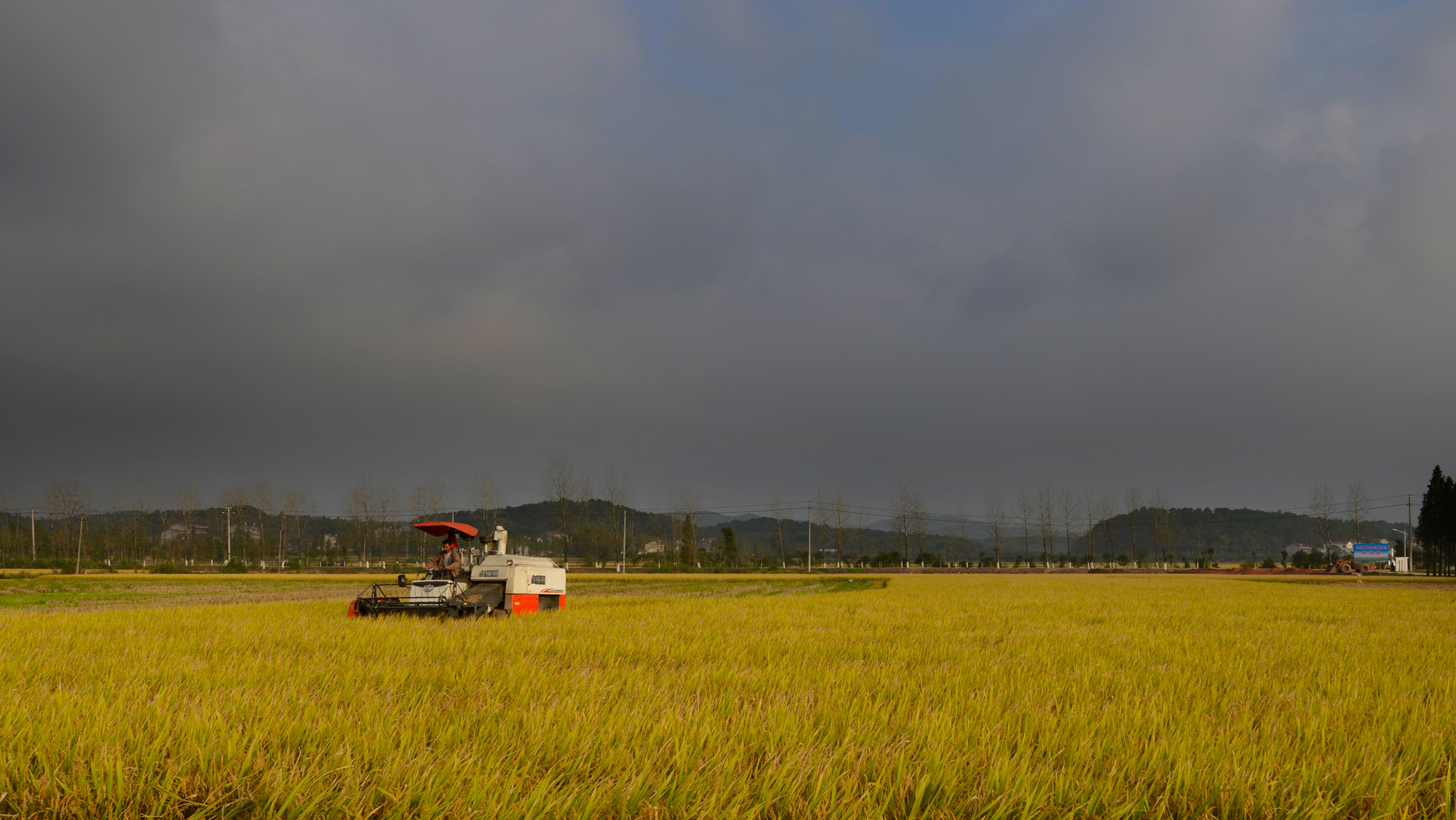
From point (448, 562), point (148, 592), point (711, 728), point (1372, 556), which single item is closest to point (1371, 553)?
point (1372, 556)

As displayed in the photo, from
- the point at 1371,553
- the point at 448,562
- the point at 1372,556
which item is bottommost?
the point at 1372,556

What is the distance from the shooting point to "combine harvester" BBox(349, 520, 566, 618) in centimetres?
1381

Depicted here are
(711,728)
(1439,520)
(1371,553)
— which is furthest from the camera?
(1371,553)

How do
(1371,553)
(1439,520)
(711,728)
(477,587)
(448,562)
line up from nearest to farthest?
(711,728) < (477,587) < (448,562) < (1439,520) < (1371,553)

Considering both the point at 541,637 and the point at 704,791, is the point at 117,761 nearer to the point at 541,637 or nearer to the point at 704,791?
the point at 704,791

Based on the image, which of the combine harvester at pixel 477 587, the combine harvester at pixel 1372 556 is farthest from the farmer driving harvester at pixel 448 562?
the combine harvester at pixel 1372 556

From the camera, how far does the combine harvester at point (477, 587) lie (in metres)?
13.8

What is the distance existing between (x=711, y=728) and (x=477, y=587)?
13.3 meters

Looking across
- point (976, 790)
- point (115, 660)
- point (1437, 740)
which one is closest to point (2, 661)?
point (115, 660)

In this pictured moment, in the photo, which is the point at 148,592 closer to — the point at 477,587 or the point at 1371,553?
the point at 477,587

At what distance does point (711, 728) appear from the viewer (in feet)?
12.3

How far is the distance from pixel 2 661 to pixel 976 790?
8597 mm

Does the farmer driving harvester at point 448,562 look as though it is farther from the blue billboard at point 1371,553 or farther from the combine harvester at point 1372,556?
the blue billboard at point 1371,553

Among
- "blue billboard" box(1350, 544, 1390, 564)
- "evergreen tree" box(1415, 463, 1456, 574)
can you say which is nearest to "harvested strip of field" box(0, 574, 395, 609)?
"evergreen tree" box(1415, 463, 1456, 574)
